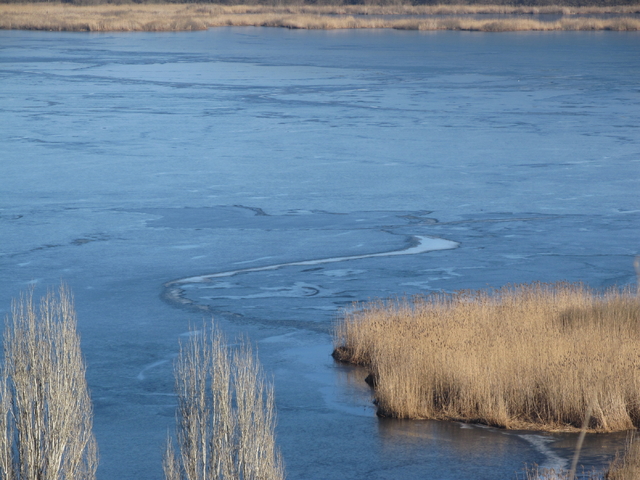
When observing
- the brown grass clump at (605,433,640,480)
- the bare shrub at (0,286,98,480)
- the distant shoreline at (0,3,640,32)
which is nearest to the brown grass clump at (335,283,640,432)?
the brown grass clump at (605,433,640,480)

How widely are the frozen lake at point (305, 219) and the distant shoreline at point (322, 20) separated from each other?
35646 mm

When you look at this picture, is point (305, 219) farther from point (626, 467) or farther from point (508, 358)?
point (626, 467)

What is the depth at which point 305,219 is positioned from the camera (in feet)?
50.3

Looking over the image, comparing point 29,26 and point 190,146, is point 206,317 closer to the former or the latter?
point 190,146

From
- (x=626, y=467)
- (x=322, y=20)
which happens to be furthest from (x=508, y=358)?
(x=322, y=20)

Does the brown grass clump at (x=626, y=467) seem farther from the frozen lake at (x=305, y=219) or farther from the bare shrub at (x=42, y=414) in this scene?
the bare shrub at (x=42, y=414)

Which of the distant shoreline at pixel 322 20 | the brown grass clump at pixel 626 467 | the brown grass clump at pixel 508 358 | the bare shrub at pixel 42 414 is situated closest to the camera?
the bare shrub at pixel 42 414

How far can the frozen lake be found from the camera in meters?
8.08

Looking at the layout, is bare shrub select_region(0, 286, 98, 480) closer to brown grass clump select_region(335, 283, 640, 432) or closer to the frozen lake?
the frozen lake

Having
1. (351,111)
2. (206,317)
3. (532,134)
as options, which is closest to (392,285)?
(206,317)

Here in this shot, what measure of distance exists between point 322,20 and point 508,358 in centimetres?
6855

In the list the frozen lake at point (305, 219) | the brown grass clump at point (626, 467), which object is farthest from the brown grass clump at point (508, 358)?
the brown grass clump at point (626, 467)

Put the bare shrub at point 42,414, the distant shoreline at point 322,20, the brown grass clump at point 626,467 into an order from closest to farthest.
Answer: the bare shrub at point 42,414, the brown grass clump at point 626,467, the distant shoreline at point 322,20

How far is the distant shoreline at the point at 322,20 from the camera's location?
68375 mm
